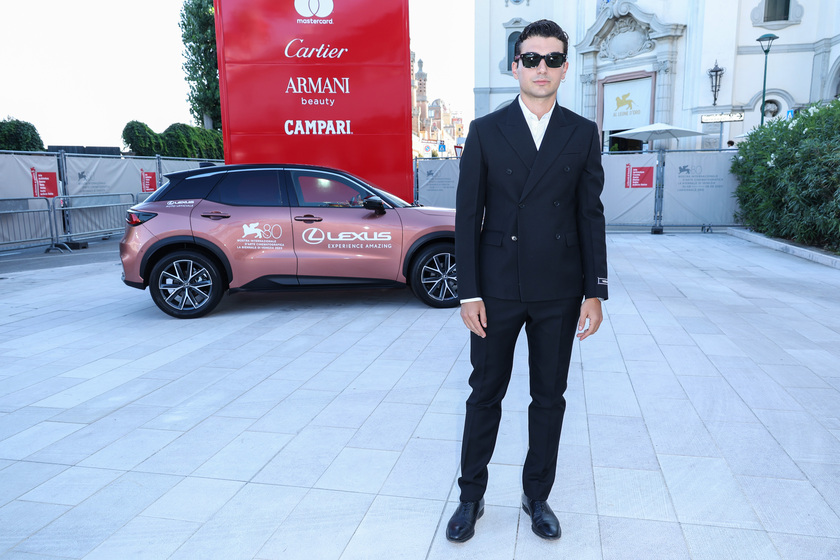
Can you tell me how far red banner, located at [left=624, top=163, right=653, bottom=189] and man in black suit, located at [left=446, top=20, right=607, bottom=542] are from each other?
14427mm

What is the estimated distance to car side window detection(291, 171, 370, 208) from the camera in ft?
23.6

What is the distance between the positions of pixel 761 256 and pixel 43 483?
11720 millimetres

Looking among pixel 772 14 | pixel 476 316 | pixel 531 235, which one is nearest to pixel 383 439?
pixel 476 316

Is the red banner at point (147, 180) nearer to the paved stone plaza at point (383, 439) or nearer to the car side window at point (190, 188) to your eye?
the paved stone plaza at point (383, 439)

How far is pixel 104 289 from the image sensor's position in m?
8.95

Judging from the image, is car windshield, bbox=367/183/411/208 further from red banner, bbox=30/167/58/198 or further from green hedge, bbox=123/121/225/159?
green hedge, bbox=123/121/225/159

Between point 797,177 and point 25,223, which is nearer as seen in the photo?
point 797,177

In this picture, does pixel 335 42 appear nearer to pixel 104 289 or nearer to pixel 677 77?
pixel 104 289

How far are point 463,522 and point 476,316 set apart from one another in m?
0.89

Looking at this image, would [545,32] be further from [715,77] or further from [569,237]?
[715,77]

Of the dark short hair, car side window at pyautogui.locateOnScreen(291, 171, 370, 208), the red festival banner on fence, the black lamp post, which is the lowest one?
car side window at pyautogui.locateOnScreen(291, 171, 370, 208)

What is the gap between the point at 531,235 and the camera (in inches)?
98.5

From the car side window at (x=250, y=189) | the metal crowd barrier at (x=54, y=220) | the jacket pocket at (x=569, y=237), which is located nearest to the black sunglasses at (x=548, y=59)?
the jacket pocket at (x=569, y=237)

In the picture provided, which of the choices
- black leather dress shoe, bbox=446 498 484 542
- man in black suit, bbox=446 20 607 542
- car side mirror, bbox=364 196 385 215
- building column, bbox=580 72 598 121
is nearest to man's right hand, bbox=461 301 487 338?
man in black suit, bbox=446 20 607 542
